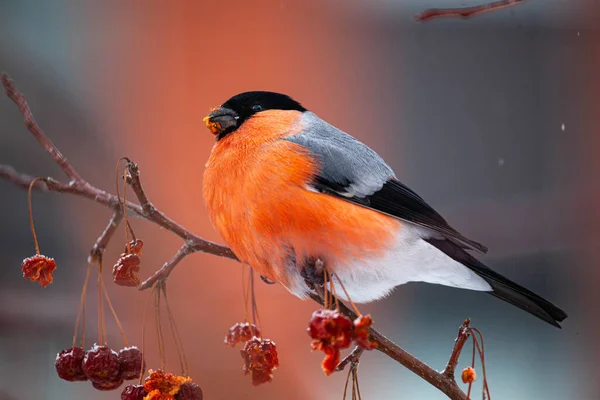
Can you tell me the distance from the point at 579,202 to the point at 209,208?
0.51 m

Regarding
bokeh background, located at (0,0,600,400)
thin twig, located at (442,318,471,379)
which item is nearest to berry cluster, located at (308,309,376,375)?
thin twig, located at (442,318,471,379)

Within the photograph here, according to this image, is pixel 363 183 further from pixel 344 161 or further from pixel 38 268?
pixel 38 268

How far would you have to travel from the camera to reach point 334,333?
0.43 meters

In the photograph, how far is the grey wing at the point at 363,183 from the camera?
644 mm

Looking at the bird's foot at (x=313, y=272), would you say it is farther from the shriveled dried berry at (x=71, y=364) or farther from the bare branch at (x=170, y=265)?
the shriveled dried berry at (x=71, y=364)

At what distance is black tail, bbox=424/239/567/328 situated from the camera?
65cm

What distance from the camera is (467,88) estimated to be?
0.79 meters

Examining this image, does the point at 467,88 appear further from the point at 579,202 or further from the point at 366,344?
the point at 366,344

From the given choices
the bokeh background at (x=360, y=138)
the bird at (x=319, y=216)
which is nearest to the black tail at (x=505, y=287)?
the bird at (x=319, y=216)

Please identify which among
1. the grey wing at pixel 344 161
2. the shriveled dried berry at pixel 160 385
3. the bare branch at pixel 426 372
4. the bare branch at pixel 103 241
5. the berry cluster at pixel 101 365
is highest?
the grey wing at pixel 344 161

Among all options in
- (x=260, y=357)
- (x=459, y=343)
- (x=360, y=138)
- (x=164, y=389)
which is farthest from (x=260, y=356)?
(x=360, y=138)

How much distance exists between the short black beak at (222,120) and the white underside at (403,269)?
195 millimetres

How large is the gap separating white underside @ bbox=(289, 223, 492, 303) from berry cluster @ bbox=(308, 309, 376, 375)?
7.6 inches

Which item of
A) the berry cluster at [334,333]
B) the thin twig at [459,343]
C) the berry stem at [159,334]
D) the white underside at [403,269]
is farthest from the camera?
the berry stem at [159,334]
